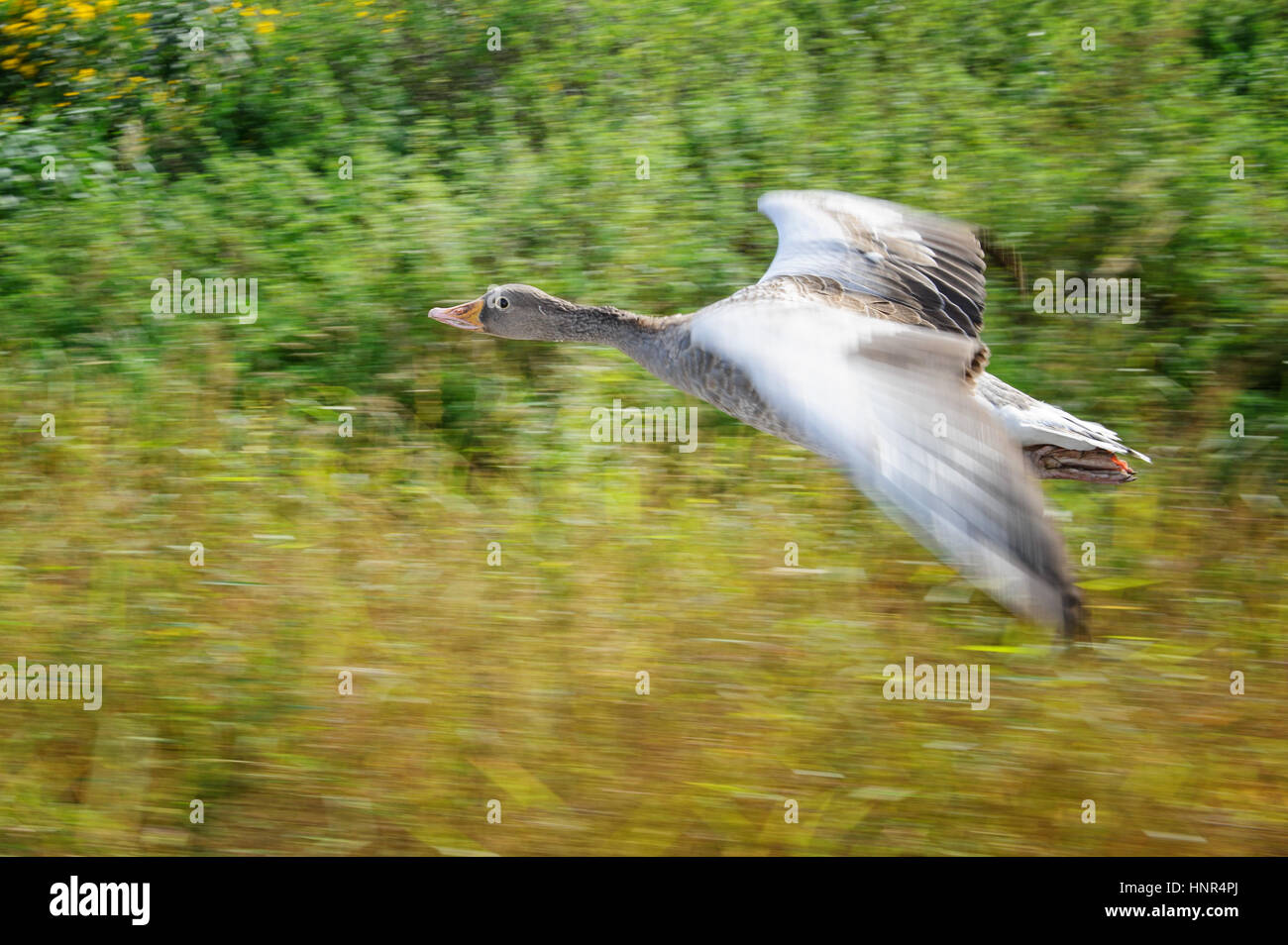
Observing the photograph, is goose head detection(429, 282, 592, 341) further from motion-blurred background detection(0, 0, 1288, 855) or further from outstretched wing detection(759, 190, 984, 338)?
outstretched wing detection(759, 190, 984, 338)

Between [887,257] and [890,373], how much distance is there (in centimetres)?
161

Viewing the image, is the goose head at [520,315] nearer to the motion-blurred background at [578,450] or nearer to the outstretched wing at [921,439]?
the motion-blurred background at [578,450]

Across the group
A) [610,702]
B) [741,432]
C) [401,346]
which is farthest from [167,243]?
[610,702]

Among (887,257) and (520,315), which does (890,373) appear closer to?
(887,257)

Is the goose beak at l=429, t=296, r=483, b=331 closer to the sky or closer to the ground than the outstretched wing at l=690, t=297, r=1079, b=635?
closer to the sky

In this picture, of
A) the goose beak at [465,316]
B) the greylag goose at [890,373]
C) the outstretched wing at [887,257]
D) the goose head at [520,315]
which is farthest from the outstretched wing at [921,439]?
the goose beak at [465,316]

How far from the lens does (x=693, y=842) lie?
3.46 metres

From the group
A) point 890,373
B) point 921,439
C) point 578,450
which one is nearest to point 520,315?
point 578,450

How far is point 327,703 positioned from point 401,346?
216 cm

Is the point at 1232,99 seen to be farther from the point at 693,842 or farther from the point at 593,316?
the point at 693,842

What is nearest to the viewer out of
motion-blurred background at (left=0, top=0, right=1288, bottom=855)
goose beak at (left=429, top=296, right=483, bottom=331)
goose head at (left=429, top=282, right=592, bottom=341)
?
motion-blurred background at (left=0, top=0, right=1288, bottom=855)

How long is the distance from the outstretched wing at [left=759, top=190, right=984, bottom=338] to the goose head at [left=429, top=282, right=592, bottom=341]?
91 cm

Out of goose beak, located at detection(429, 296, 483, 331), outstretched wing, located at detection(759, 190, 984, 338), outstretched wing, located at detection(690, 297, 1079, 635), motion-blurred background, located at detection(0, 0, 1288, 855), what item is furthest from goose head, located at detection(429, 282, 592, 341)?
outstretched wing, located at detection(690, 297, 1079, 635)

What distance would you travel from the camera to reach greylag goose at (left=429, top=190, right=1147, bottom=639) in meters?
2.80
